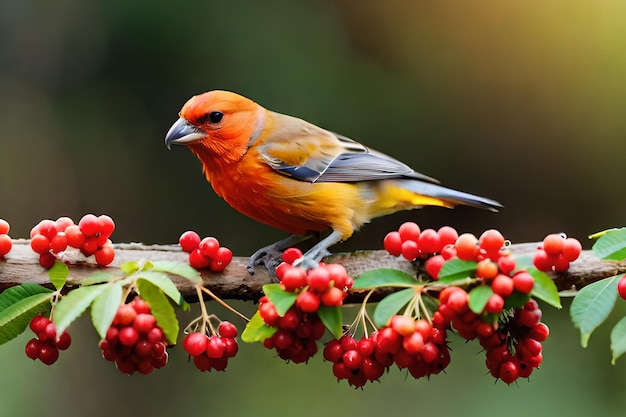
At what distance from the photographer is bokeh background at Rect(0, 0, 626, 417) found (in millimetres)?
5586

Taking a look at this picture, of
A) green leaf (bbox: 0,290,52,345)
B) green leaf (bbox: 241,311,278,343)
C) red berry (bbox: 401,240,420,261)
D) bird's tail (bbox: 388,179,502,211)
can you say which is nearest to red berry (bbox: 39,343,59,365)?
green leaf (bbox: 0,290,52,345)

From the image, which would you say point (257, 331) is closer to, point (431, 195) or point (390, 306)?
point (390, 306)

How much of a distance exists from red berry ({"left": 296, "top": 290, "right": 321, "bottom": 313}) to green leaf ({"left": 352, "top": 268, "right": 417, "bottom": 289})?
10 cm

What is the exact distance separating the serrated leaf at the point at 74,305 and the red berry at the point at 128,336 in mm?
135

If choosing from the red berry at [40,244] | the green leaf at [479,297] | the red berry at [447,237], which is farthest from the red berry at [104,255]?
the green leaf at [479,297]

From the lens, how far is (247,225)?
230 inches

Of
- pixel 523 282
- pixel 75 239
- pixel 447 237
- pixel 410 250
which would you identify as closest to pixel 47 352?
pixel 75 239

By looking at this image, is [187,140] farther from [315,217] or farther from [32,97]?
[32,97]

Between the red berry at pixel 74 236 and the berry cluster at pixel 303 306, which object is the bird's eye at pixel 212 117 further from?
the berry cluster at pixel 303 306

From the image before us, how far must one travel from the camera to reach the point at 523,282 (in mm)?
1788

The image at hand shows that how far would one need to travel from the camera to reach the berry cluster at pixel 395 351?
191 centimetres

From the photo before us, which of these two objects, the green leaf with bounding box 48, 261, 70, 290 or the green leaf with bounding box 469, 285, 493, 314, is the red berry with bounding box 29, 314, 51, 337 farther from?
the green leaf with bounding box 469, 285, 493, 314

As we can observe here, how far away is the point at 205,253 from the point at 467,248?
900 mm

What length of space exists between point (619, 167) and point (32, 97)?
447 centimetres
